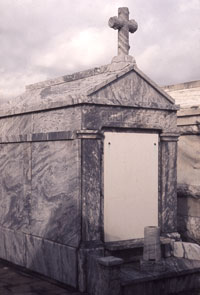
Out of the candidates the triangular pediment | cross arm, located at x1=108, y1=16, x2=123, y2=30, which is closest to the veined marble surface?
the triangular pediment

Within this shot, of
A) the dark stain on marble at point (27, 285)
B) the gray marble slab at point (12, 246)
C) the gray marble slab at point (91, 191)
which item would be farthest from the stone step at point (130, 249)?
the gray marble slab at point (12, 246)

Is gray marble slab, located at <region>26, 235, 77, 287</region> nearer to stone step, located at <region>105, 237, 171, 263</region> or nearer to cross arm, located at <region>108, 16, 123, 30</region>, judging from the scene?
stone step, located at <region>105, 237, 171, 263</region>

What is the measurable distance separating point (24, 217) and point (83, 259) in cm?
188

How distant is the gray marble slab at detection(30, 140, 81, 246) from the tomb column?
1.63m

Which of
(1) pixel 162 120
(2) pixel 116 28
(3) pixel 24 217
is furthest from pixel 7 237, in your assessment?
(2) pixel 116 28

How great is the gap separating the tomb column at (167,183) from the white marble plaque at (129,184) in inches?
4.7

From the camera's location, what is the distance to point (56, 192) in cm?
720

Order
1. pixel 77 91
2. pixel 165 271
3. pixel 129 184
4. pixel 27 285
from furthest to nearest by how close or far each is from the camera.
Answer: pixel 129 184 < pixel 77 91 < pixel 27 285 < pixel 165 271

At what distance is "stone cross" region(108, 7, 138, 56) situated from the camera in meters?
7.51

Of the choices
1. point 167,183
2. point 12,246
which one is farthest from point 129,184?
point 12,246

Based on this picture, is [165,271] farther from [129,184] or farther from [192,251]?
[129,184]

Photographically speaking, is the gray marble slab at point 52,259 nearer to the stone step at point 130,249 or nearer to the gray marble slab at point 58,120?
the stone step at point 130,249

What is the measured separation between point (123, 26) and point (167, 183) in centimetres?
267

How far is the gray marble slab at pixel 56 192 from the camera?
266 inches
